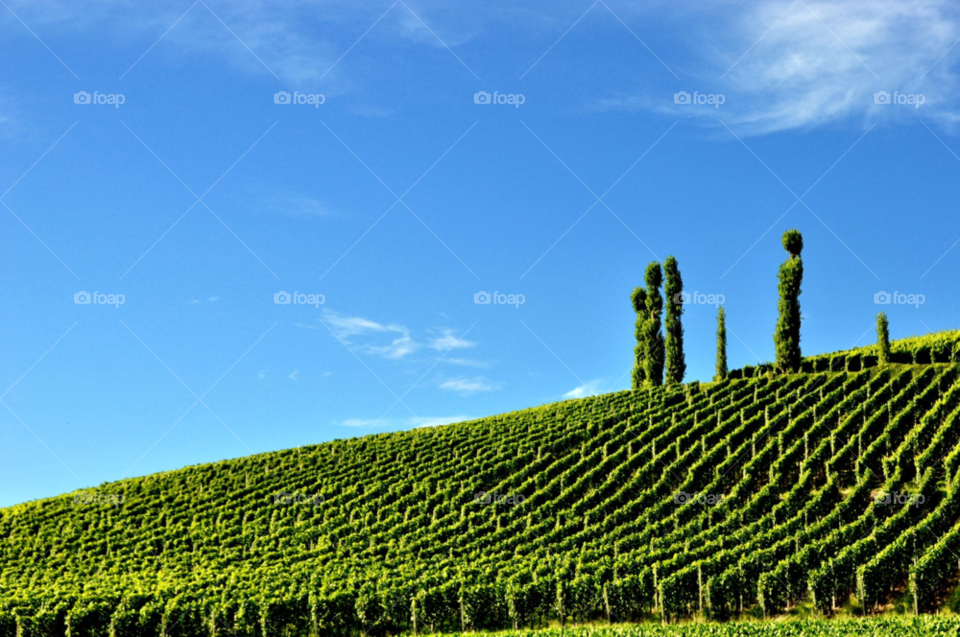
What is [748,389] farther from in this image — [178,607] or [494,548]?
[178,607]

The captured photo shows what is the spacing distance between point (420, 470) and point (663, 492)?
13642 mm

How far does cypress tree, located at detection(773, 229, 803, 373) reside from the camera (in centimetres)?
4888

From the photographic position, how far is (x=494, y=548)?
3045cm

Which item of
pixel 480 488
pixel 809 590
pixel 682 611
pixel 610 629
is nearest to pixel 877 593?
pixel 809 590

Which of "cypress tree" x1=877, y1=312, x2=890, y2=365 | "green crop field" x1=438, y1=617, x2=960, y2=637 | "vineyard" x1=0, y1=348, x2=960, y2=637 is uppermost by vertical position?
"cypress tree" x1=877, y1=312, x2=890, y2=365
